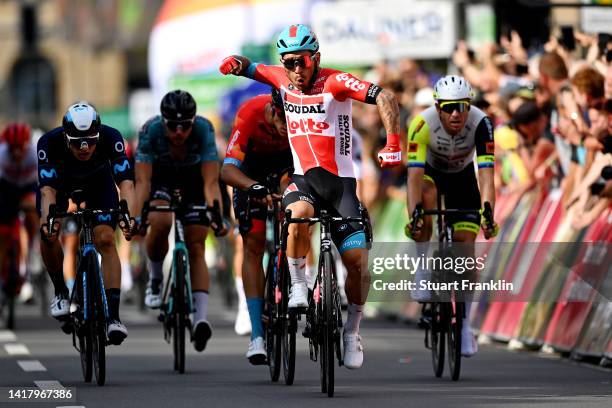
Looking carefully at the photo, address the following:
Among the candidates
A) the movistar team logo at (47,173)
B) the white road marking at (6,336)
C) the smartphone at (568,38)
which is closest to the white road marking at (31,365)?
the movistar team logo at (47,173)

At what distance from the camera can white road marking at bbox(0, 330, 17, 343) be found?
18.6 meters

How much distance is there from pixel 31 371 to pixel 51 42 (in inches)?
3763

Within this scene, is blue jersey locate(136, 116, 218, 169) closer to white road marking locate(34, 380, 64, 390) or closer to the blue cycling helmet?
white road marking locate(34, 380, 64, 390)

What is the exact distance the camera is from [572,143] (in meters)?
16.2

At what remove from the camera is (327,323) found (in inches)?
488

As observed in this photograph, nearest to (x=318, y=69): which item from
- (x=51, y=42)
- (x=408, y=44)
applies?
(x=408, y=44)

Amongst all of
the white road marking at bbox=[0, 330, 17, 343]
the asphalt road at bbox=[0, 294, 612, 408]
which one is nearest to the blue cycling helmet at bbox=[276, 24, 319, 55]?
the asphalt road at bbox=[0, 294, 612, 408]

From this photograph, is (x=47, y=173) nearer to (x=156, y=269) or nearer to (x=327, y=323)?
(x=156, y=269)

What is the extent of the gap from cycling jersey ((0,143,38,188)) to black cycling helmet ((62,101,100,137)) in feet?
21.7

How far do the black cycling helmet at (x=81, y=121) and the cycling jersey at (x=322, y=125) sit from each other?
1.48 metres

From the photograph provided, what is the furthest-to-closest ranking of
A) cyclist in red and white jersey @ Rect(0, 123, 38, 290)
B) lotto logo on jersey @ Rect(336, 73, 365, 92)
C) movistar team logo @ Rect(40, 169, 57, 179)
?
cyclist in red and white jersey @ Rect(0, 123, 38, 290)
movistar team logo @ Rect(40, 169, 57, 179)
lotto logo on jersey @ Rect(336, 73, 365, 92)

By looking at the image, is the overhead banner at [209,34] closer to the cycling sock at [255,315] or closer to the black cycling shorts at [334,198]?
the cycling sock at [255,315]

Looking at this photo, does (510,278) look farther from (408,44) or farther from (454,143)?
(408,44)

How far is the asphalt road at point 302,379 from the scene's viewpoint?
1244cm
